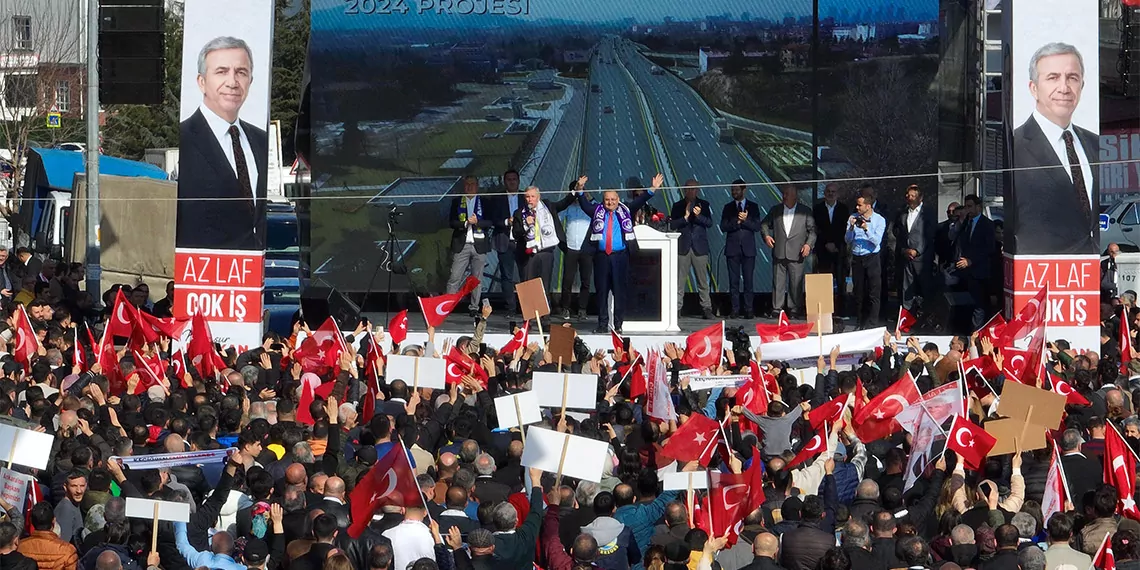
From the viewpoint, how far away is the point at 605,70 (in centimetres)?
2181

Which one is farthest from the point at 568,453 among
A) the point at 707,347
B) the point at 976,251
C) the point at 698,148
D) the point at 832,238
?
the point at 698,148

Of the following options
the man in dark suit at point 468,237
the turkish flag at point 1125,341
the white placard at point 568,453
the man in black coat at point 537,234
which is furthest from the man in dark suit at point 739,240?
the white placard at point 568,453

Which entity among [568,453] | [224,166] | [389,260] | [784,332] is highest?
[224,166]

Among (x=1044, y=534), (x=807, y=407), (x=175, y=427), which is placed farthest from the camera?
(x=807, y=407)

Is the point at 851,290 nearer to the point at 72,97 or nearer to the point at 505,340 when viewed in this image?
Answer: the point at 505,340

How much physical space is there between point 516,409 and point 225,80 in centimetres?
789

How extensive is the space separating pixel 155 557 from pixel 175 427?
258 cm

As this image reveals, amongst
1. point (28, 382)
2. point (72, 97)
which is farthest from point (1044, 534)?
point (72, 97)

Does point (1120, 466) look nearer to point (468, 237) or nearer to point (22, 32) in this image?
point (468, 237)

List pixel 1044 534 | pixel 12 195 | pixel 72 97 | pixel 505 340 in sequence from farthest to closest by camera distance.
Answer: pixel 72 97 → pixel 12 195 → pixel 505 340 → pixel 1044 534

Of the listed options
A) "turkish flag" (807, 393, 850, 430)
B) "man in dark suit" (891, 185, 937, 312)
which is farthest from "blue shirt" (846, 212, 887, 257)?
"turkish flag" (807, 393, 850, 430)

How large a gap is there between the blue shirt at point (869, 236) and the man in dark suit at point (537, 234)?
3087 millimetres

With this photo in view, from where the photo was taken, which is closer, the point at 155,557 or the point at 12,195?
the point at 155,557

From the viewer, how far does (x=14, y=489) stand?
976 cm
